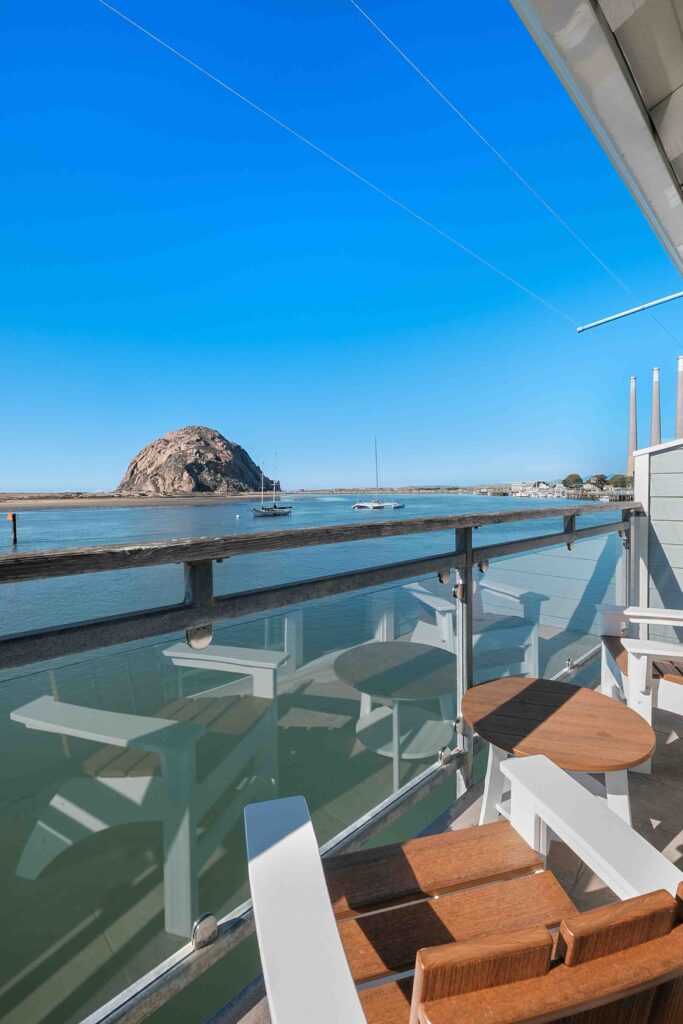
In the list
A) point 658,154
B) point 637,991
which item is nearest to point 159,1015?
point 637,991

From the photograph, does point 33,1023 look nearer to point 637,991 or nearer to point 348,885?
point 348,885

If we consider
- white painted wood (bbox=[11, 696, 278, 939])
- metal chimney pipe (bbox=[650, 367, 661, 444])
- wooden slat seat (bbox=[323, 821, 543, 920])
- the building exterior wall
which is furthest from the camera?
metal chimney pipe (bbox=[650, 367, 661, 444])

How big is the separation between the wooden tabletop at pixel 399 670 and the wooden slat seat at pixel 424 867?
0.60 metres

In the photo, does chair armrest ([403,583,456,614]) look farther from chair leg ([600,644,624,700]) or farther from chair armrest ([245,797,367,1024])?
chair leg ([600,644,624,700])

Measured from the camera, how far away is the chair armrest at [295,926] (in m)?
0.54

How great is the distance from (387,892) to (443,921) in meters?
0.11

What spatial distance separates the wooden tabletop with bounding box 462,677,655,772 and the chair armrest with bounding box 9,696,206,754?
89 centimetres

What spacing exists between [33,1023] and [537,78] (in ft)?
37.7

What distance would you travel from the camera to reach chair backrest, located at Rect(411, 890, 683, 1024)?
1.55 ft

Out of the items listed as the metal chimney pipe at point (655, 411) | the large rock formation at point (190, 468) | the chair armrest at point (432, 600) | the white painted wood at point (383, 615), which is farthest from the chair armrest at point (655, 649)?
the large rock formation at point (190, 468)

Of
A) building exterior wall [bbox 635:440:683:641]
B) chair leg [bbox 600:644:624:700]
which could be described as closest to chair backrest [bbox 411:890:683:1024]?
chair leg [bbox 600:644:624:700]

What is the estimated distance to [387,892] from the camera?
0.96 m

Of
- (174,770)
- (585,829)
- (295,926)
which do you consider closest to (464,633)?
(585,829)

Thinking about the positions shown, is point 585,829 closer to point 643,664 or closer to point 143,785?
point 143,785
